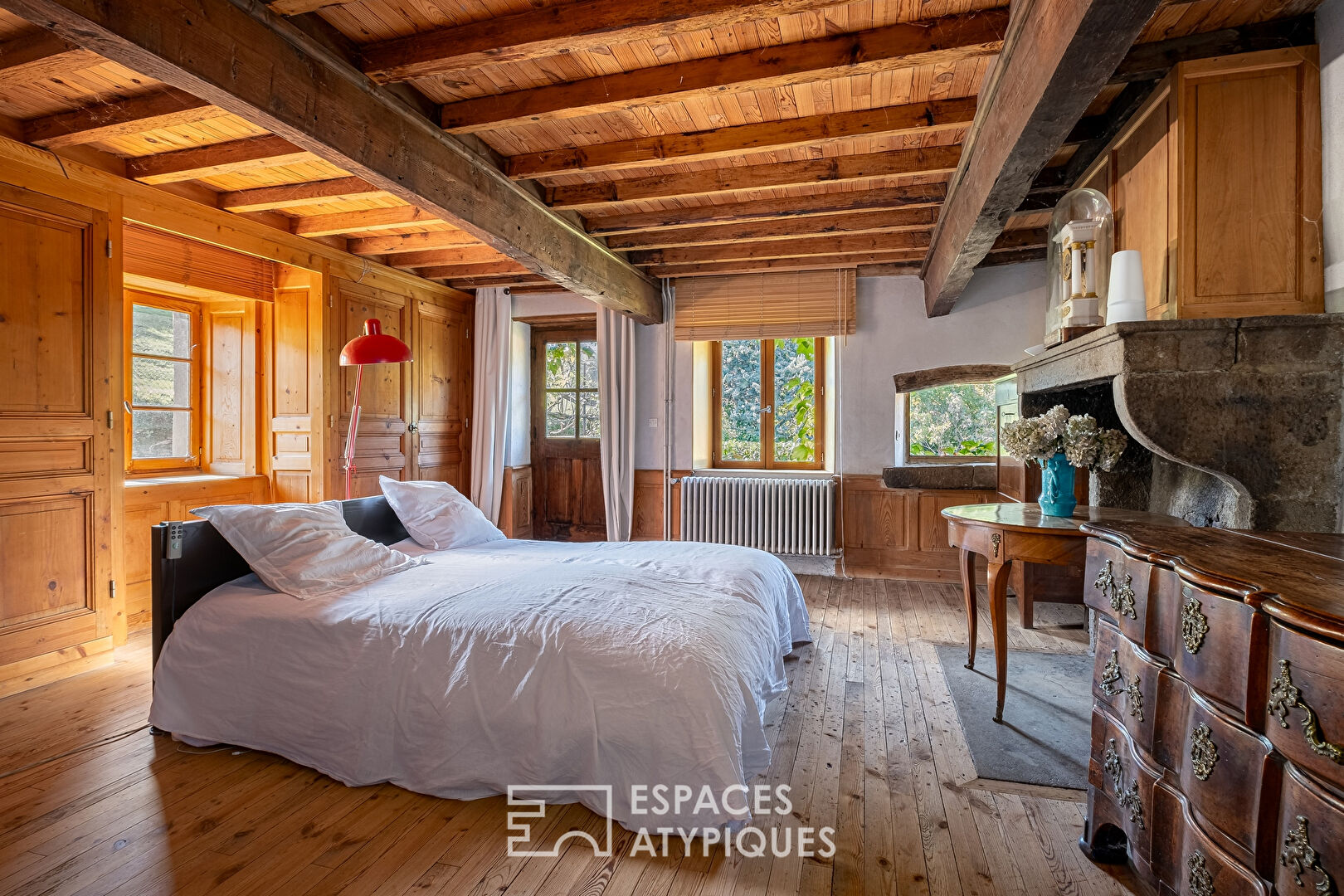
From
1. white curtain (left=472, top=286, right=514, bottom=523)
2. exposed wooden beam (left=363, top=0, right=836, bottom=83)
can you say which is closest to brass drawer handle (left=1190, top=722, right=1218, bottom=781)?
exposed wooden beam (left=363, top=0, right=836, bottom=83)

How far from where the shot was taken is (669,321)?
5367 millimetres

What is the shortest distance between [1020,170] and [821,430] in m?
3.24

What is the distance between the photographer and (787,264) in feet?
16.0

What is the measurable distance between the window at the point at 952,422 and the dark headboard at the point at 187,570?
442 cm

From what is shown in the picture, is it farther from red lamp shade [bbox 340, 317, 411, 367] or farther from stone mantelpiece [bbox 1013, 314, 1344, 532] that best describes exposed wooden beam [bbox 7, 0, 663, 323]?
stone mantelpiece [bbox 1013, 314, 1344, 532]

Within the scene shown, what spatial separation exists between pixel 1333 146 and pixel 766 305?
11.2 feet

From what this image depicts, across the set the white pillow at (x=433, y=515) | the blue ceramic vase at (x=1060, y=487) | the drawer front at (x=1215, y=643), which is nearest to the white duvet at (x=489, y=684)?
the white pillow at (x=433, y=515)

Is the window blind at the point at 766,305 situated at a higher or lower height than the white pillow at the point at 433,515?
higher

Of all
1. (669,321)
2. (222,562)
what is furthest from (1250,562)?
(669,321)

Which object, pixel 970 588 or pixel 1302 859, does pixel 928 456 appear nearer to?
pixel 970 588

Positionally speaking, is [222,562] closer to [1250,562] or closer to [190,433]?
[190,433]

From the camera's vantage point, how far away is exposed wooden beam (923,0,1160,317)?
4.71 feet

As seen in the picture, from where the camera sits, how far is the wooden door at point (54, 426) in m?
2.80

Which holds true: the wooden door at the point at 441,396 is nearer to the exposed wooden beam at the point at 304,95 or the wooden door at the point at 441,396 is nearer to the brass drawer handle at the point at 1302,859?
the exposed wooden beam at the point at 304,95
